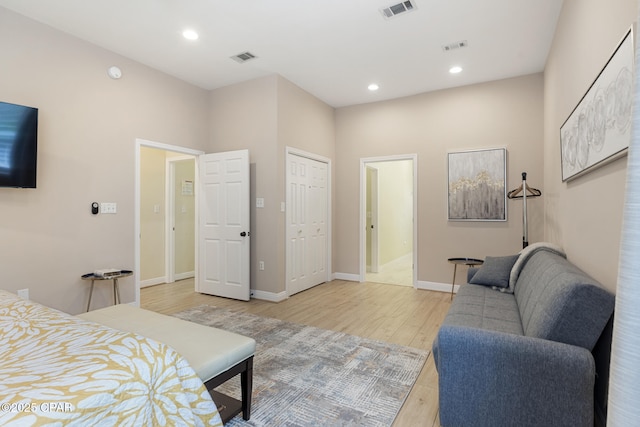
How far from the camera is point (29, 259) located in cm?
298

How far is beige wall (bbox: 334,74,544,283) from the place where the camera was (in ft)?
14.2

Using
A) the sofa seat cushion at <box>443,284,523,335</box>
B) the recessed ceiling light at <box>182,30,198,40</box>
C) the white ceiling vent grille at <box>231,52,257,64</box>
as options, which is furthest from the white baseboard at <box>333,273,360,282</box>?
the recessed ceiling light at <box>182,30,198,40</box>

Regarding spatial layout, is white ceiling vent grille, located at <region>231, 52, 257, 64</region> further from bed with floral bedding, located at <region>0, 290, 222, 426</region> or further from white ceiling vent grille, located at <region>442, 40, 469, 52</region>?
bed with floral bedding, located at <region>0, 290, 222, 426</region>

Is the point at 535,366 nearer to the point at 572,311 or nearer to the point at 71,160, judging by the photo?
the point at 572,311

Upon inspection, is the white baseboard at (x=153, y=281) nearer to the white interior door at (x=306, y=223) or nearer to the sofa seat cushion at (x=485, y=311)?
the white interior door at (x=306, y=223)

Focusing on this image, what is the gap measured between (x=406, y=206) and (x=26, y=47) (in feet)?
24.7

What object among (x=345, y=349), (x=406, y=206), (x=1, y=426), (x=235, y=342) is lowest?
(x=345, y=349)

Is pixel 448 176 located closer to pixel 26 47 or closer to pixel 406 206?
pixel 406 206

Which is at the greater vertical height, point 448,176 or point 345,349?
point 448,176

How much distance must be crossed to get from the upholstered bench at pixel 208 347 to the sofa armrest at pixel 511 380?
1073 millimetres

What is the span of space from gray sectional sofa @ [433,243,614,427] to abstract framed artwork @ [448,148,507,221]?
9.46 feet

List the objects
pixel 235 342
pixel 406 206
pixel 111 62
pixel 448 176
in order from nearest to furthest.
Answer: pixel 235 342, pixel 111 62, pixel 448 176, pixel 406 206

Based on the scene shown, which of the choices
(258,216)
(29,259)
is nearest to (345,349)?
(258,216)

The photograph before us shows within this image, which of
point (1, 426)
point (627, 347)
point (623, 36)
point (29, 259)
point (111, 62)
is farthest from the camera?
point (111, 62)
